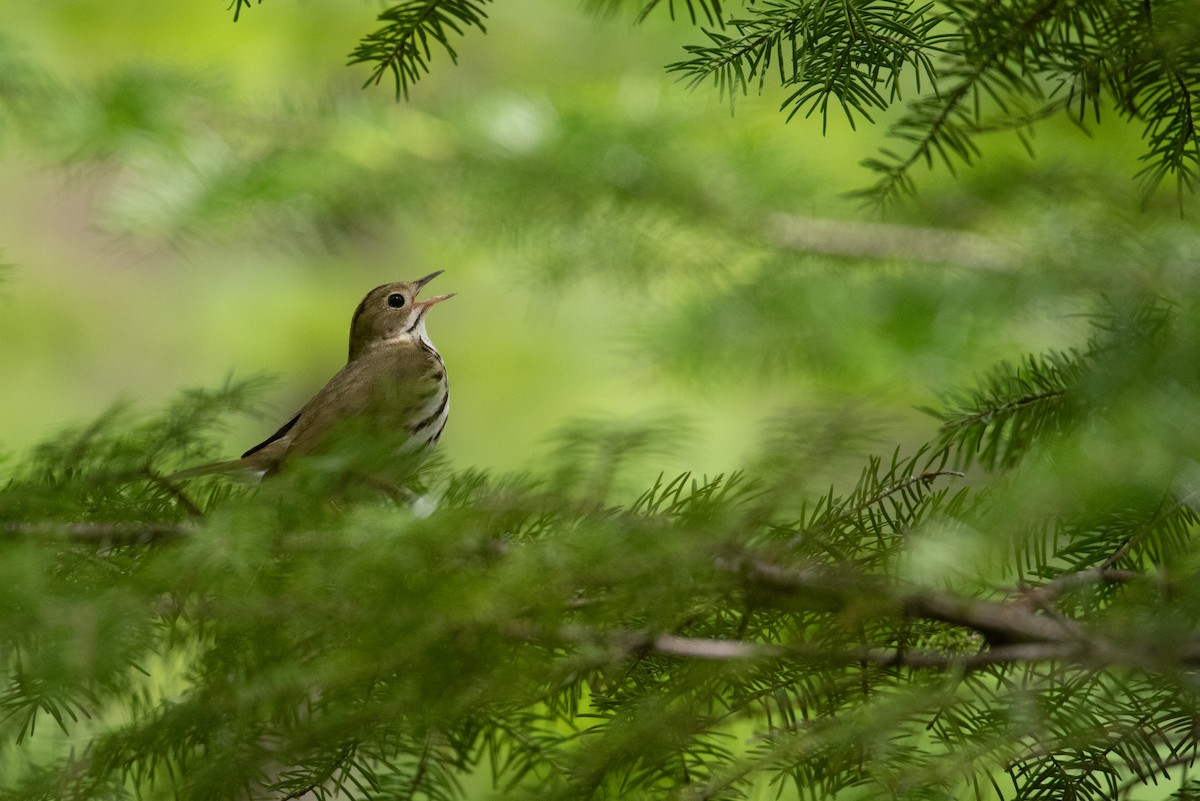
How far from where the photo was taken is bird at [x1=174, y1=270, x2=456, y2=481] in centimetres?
258

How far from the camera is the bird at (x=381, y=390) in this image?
258 cm

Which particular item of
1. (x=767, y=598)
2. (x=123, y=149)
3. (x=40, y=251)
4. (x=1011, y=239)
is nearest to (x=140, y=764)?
(x=767, y=598)

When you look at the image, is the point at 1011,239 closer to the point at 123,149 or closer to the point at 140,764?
the point at 123,149

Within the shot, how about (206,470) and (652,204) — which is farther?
(652,204)

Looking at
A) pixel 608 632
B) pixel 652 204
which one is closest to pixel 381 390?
pixel 652 204

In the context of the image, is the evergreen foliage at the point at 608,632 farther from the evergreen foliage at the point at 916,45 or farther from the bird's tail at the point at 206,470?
the evergreen foliage at the point at 916,45

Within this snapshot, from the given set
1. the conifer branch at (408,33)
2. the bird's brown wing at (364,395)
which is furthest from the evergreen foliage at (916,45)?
the bird's brown wing at (364,395)

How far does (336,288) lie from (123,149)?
4.89 m

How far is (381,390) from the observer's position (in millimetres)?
2949

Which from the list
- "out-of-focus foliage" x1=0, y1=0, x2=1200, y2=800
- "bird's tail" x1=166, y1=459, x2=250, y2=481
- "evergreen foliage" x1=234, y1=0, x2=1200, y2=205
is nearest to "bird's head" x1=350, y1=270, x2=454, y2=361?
"bird's tail" x1=166, y1=459, x2=250, y2=481

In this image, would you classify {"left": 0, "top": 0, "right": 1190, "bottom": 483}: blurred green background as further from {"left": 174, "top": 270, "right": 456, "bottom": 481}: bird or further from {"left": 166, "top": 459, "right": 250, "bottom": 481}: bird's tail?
{"left": 166, "top": 459, "right": 250, "bottom": 481}: bird's tail

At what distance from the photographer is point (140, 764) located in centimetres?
132

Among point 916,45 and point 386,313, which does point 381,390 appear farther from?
point 916,45

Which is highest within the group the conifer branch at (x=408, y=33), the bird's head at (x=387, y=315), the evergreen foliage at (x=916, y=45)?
the bird's head at (x=387, y=315)
